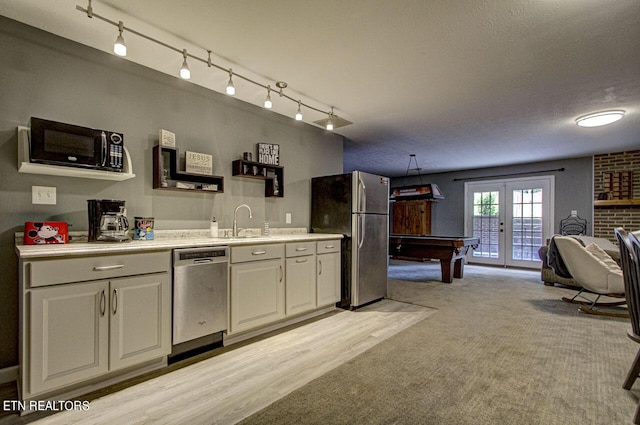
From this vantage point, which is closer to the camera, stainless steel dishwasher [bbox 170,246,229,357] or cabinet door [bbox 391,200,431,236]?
stainless steel dishwasher [bbox 170,246,229,357]

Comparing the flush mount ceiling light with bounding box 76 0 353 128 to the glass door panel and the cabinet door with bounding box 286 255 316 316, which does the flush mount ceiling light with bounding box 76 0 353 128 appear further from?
the glass door panel

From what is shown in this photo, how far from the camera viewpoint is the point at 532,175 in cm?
696

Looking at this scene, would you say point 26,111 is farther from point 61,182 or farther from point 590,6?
point 590,6

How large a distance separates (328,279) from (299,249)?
2.06ft

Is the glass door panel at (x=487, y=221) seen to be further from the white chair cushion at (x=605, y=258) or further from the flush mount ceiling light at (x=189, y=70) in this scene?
the flush mount ceiling light at (x=189, y=70)

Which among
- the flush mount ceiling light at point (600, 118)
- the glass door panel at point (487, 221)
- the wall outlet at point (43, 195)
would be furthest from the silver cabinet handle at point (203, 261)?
the glass door panel at point (487, 221)

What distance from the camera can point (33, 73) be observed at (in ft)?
7.33

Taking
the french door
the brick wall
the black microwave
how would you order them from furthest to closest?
the french door
the brick wall
the black microwave

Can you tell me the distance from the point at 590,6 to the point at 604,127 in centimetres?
341

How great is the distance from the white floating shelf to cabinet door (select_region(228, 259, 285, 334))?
45.9 inches

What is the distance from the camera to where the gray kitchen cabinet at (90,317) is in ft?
5.63

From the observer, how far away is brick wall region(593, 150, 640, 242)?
18.9ft

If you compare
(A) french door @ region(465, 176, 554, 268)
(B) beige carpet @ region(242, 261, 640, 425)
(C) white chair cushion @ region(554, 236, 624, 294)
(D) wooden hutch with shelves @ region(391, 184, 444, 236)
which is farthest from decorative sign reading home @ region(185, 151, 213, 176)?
(A) french door @ region(465, 176, 554, 268)

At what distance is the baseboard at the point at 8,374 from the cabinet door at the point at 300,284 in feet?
6.62
